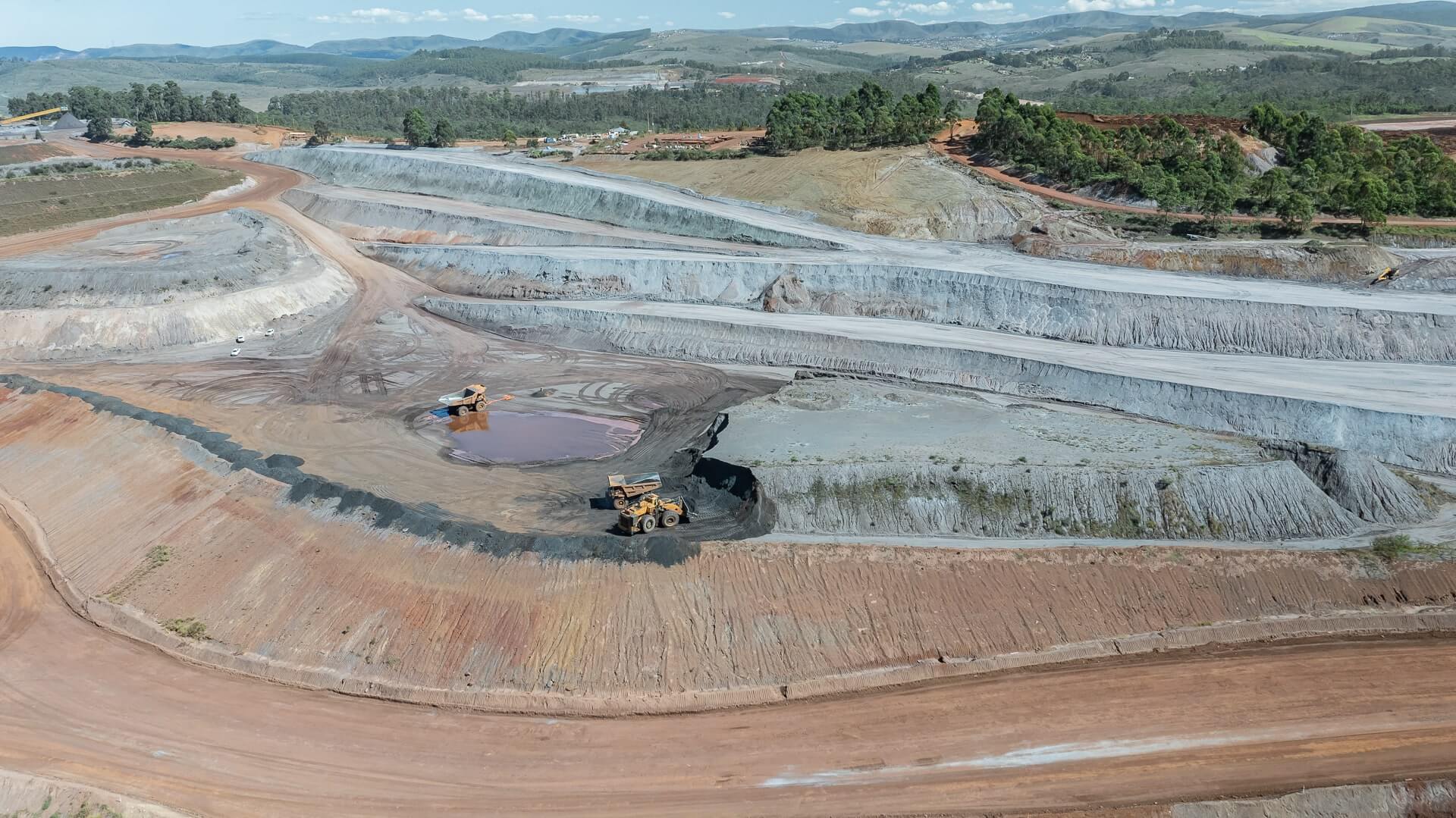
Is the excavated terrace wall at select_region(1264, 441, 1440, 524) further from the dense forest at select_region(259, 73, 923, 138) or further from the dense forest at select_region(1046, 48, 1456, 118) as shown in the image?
the dense forest at select_region(259, 73, 923, 138)

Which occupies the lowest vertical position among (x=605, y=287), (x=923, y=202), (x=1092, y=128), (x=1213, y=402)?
(x=1213, y=402)

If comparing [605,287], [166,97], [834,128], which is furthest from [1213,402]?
[166,97]

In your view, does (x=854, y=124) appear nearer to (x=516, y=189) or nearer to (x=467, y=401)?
(x=516, y=189)

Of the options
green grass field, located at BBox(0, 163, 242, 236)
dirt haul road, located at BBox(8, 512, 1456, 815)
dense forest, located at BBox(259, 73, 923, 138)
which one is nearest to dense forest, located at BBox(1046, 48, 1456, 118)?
dense forest, located at BBox(259, 73, 923, 138)

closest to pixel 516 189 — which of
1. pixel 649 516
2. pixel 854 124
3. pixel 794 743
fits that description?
pixel 854 124

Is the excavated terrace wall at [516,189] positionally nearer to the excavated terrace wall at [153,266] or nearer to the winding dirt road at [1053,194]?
the excavated terrace wall at [153,266]

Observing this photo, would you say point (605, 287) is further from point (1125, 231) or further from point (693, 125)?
point (693, 125)
